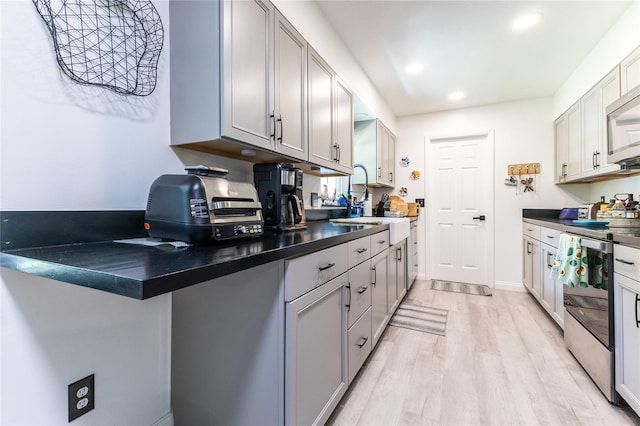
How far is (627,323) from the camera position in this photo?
4.65ft

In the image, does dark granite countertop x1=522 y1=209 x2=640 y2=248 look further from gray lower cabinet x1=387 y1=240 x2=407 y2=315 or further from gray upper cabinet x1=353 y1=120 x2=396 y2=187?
gray upper cabinet x1=353 y1=120 x2=396 y2=187

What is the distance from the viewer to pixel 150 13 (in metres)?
1.20

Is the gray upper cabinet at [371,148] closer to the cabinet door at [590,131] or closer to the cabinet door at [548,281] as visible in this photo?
the cabinet door at [548,281]

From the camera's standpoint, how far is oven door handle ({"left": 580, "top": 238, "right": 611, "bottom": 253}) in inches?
61.6

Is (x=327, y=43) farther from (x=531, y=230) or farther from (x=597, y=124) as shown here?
(x=531, y=230)

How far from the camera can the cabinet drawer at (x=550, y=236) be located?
2359 mm

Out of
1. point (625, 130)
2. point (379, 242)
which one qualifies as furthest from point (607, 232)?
point (379, 242)

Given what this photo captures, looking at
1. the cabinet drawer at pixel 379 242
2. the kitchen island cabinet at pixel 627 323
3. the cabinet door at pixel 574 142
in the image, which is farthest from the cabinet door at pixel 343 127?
the cabinet door at pixel 574 142

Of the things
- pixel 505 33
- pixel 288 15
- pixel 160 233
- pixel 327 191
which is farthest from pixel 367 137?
pixel 160 233

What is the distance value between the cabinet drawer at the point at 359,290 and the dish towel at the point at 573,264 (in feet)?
4.25

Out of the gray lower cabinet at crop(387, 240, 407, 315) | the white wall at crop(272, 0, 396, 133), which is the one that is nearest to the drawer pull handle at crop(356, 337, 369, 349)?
the gray lower cabinet at crop(387, 240, 407, 315)

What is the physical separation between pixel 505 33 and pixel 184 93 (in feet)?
8.25

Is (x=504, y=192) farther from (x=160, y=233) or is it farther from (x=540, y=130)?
(x=160, y=233)

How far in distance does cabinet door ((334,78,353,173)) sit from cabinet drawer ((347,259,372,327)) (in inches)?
32.4
